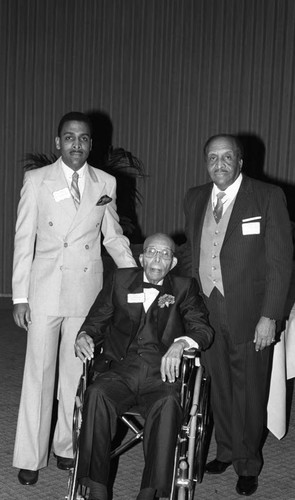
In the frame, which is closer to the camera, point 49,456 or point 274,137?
point 49,456

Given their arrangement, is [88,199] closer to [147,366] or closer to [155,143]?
[147,366]

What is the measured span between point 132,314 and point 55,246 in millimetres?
432

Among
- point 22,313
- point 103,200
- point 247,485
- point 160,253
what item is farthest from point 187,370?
point 103,200

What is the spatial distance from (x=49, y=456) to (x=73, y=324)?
27.8 inches

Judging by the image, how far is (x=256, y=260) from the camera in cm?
321

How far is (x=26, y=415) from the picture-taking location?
332cm

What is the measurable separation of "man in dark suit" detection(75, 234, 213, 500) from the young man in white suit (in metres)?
0.14

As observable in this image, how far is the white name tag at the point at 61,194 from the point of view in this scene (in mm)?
3248

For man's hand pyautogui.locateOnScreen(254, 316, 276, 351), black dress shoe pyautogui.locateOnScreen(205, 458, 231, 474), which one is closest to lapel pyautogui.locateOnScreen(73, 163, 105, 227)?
man's hand pyautogui.locateOnScreen(254, 316, 276, 351)

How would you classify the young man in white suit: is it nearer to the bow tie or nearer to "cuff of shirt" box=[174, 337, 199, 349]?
the bow tie

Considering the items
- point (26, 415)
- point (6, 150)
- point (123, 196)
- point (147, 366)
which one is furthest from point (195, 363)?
point (6, 150)

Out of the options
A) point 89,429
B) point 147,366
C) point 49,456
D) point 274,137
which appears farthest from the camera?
point 274,137

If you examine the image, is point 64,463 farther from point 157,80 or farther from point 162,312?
point 157,80

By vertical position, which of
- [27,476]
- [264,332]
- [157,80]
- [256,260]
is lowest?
[27,476]
